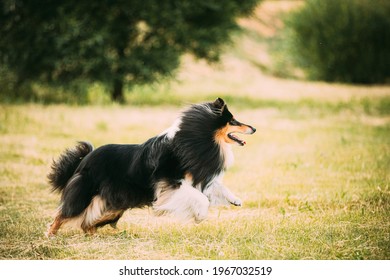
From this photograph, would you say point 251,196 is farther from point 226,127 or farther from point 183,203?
point 183,203

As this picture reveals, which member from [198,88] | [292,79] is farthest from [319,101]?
[292,79]

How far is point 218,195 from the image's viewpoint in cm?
473

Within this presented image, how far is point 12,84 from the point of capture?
12914 mm

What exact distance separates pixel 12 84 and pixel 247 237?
9835 mm

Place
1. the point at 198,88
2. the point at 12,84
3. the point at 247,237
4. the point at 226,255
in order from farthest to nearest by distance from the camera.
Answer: the point at 198,88
the point at 12,84
the point at 247,237
the point at 226,255

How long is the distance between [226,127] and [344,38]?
11.4 metres

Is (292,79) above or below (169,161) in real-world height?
below

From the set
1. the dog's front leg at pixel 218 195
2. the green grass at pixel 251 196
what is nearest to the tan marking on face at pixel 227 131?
the dog's front leg at pixel 218 195

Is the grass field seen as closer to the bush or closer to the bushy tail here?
the bushy tail

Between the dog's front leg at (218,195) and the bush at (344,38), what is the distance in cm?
999

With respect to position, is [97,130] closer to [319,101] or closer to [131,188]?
[131,188]

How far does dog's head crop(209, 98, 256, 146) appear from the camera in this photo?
4.53 meters

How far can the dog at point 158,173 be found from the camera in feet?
14.6

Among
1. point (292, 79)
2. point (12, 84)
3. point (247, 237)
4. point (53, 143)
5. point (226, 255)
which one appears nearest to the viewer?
point (226, 255)
